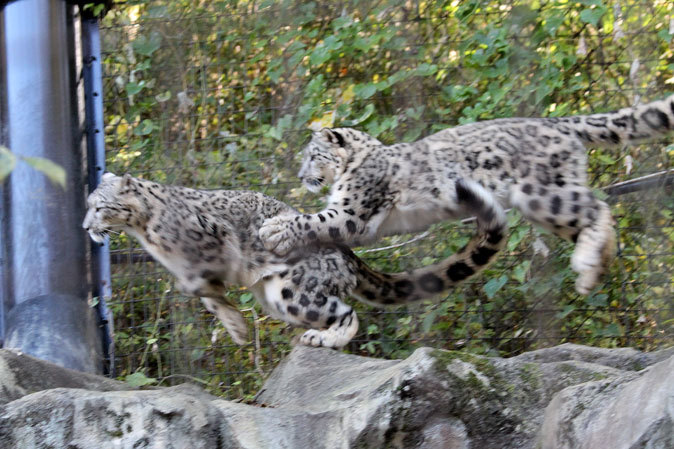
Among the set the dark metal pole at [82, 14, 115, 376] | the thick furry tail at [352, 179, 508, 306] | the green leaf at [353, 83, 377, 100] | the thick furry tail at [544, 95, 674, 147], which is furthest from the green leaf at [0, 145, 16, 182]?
the green leaf at [353, 83, 377, 100]

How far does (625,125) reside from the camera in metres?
4.43

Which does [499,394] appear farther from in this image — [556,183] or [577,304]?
[577,304]

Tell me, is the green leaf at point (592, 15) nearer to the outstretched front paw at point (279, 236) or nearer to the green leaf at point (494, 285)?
the green leaf at point (494, 285)

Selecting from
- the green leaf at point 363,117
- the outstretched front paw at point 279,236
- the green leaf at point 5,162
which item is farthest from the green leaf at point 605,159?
the green leaf at point 5,162

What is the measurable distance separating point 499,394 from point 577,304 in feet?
7.69

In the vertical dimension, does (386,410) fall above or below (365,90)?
below

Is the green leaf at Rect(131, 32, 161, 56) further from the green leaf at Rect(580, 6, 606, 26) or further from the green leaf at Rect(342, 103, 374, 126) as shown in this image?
the green leaf at Rect(580, 6, 606, 26)

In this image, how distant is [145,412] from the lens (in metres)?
2.80

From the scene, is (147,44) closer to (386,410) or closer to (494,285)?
(494,285)

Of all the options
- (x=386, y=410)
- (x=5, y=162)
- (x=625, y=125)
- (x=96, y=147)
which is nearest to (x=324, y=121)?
(x=96, y=147)

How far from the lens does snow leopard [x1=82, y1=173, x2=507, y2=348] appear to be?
13.6ft

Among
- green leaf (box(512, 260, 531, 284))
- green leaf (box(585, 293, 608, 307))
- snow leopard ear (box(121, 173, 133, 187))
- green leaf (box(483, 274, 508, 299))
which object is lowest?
green leaf (box(585, 293, 608, 307))

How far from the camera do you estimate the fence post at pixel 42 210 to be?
4.49 meters

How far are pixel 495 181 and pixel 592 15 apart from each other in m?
1.53
